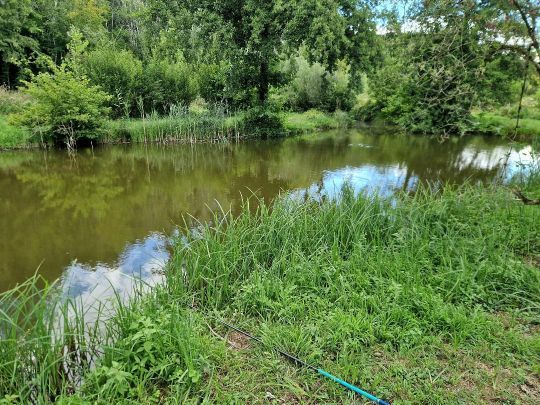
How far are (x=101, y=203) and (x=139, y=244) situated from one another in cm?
264

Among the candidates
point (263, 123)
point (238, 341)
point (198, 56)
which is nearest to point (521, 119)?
point (263, 123)

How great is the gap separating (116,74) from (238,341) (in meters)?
15.0

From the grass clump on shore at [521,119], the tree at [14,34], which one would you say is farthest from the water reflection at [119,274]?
the tree at [14,34]

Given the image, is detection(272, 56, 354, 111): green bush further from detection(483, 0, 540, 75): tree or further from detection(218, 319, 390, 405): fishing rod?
detection(218, 319, 390, 405): fishing rod

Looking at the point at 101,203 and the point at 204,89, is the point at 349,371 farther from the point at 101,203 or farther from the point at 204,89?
the point at 204,89

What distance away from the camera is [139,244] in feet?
18.5

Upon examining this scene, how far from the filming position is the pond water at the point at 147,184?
16.5 ft

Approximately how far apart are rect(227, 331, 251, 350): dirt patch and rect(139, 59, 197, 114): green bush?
46.4 feet

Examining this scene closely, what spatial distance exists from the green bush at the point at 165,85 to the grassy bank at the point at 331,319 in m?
13.3

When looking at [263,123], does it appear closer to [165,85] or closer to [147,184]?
[165,85]

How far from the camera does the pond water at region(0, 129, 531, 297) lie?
5043 mm

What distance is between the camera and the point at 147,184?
9.20 metres

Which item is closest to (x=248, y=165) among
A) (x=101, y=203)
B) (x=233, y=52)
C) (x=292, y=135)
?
(x=101, y=203)

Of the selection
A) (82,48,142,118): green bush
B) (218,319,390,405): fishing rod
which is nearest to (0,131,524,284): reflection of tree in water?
(218,319,390,405): fishing rod
